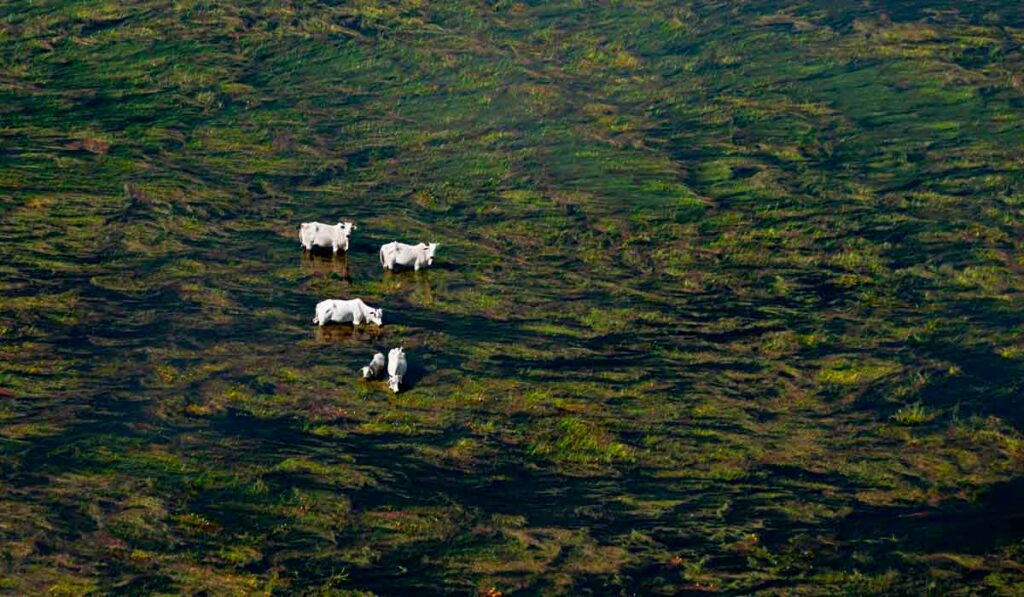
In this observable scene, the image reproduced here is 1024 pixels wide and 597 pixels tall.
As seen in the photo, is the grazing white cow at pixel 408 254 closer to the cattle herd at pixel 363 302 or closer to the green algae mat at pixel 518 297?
the cattle herd at pixel 363 302

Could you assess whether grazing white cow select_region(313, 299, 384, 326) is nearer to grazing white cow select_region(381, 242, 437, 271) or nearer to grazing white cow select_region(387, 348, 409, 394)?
grazing white cow select_region(387, 348, 409, 394)

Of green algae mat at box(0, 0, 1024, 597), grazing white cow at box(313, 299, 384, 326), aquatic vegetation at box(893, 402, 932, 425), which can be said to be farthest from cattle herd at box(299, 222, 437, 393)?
aquatic vegetation at box(893, 402, 932, 425)

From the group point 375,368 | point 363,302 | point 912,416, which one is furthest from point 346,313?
point 912,416

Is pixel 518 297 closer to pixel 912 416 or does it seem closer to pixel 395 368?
pixel 395 368

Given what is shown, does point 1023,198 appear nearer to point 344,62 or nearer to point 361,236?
point 361,236

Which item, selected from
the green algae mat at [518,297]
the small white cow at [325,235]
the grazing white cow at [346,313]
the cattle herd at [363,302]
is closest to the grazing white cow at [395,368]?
the cattle herd at [363,302]

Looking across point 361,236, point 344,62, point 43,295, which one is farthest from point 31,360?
point 344,62
